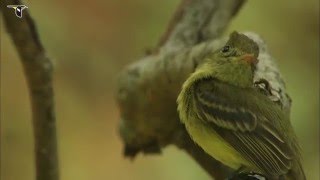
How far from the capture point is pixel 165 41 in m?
2.28

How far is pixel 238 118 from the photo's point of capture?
1707 mm

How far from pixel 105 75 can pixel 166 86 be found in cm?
112

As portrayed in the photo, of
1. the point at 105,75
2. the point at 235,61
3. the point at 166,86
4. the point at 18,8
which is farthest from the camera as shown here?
the point at 105,75

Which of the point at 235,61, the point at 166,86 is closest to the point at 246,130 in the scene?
the point at 235,61

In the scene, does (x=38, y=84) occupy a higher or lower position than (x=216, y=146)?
higher

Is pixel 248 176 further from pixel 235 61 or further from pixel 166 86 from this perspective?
pixel 166 86

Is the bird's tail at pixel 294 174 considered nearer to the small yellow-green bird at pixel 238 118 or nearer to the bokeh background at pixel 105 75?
the small yellow-green bird at pixel 238 118

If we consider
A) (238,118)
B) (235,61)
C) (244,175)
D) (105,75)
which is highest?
(235,61)

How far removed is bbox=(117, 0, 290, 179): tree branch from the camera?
2131 millimetres

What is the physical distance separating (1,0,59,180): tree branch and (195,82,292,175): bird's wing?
328mm

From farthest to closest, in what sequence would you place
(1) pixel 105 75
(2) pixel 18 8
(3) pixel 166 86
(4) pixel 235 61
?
(1) pixel 105 75
(3) pixel 166 86
(4) pixel 235 61
(2) pixel 18 8

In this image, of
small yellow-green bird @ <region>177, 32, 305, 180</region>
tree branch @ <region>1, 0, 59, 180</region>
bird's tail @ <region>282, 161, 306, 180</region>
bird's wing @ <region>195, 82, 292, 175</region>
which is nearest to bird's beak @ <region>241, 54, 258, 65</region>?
small yellow-green bird @ <region>177, 32, 305, 180</region>

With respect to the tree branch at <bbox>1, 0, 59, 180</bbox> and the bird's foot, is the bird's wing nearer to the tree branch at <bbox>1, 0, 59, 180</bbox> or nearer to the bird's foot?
the bird's foot

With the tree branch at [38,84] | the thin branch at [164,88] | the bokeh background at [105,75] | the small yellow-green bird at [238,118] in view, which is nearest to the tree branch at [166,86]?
the thin branch at [164,88]
